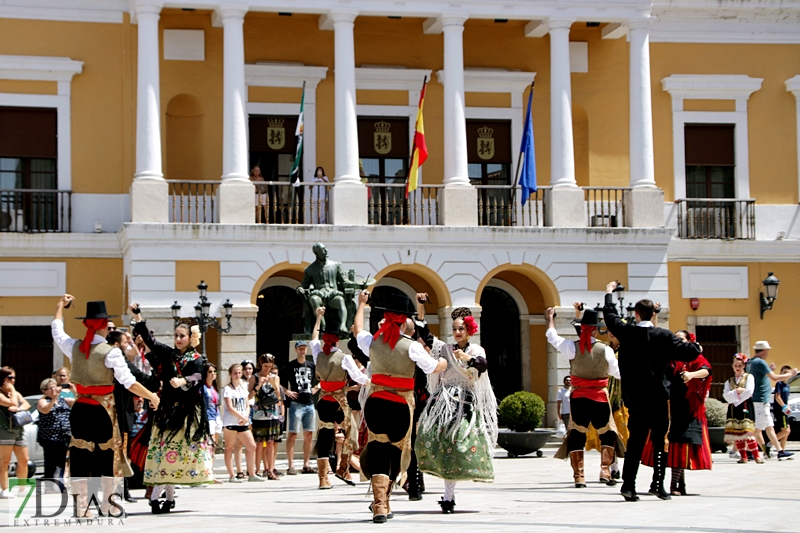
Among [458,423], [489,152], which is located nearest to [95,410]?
[458,423]

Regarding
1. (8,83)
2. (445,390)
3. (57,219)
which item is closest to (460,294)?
(57,219)

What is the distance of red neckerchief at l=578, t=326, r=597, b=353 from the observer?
1341 centimetres

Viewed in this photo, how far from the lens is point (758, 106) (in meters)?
29.3

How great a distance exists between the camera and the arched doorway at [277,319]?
2792 cm

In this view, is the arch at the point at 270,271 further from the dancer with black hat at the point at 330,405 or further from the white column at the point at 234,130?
the dancer with black hat at the point at 330,405

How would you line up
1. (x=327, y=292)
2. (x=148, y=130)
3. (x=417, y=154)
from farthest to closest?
(x=417, y=154) < (x=148, y=130) < (x=327, y=292)

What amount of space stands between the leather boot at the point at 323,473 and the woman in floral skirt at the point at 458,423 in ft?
10.9

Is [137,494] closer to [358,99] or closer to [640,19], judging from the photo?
[358,99]

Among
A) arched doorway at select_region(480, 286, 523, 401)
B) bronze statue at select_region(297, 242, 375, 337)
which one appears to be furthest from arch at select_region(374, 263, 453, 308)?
bronze statue at select_region(297, 242, 375, 337)

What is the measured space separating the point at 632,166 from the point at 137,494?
1569 centimetres

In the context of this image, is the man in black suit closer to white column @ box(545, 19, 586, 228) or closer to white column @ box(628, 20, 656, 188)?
white column @ box(545, 19, 586, 228)

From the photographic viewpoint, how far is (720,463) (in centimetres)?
1828

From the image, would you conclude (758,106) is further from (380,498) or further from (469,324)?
(380,498)

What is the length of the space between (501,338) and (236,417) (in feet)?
44.8
